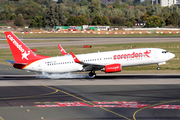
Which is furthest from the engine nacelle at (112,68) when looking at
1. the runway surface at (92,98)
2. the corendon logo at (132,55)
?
the corendon logo at (132,55)

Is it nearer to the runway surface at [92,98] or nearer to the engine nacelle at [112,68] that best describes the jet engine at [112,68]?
the engine nacelle at [112,68]

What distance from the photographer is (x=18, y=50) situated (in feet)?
149

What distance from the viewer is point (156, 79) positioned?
45219mm

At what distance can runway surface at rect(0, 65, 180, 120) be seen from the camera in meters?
26.2

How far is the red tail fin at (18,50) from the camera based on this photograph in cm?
4500

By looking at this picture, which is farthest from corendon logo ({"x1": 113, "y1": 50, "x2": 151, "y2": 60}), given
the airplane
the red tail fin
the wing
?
the red tail fin

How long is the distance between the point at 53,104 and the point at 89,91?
25.2ft

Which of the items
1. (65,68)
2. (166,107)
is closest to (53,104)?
(166,107)

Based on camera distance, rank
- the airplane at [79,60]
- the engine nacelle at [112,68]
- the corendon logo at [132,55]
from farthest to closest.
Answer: the corendon logo at [132,55] → the airplane at [79,60] → the engine nacelle at [112,68]

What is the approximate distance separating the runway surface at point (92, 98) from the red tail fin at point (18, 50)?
3.52 m

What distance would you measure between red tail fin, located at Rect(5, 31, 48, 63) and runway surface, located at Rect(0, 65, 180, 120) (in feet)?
11.6

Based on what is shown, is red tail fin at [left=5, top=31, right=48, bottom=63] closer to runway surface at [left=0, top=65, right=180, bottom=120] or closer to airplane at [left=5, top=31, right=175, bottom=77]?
airplane at [left=5, top=31, right=175, bottom=77]

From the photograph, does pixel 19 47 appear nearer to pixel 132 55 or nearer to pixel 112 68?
pixel 112 68

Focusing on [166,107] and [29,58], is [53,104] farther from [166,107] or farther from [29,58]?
[29,58]
